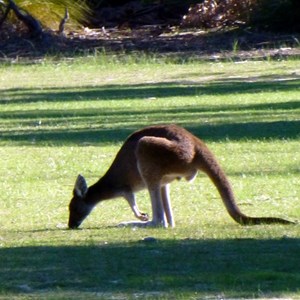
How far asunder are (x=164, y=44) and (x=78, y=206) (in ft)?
63.9

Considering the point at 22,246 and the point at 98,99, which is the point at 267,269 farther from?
the point at 98,99

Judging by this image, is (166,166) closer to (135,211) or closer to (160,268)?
(135,211)

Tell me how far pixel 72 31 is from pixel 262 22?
194 inches

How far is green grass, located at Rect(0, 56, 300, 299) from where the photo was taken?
6.73 m

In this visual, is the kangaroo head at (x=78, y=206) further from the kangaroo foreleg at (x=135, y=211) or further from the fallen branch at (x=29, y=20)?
the fallen branch at (x=29, y=20)

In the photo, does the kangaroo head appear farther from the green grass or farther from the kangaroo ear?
the green grass

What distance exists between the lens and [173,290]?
250 inches

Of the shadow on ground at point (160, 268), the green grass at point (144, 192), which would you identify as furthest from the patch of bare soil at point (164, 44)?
the shadow on ground at point (160, 268)

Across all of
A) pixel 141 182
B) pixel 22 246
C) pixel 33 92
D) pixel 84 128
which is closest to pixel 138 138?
pixel 141 182

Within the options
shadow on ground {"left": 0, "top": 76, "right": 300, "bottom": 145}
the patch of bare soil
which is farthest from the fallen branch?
shadow on ground {"left": 0, "top": 76, "right": 300, "bottom": 145}

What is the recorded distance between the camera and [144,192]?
1195 cm

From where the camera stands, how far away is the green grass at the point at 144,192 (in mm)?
6734

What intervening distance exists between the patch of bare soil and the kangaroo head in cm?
1701

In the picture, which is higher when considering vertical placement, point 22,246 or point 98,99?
point 22,246
